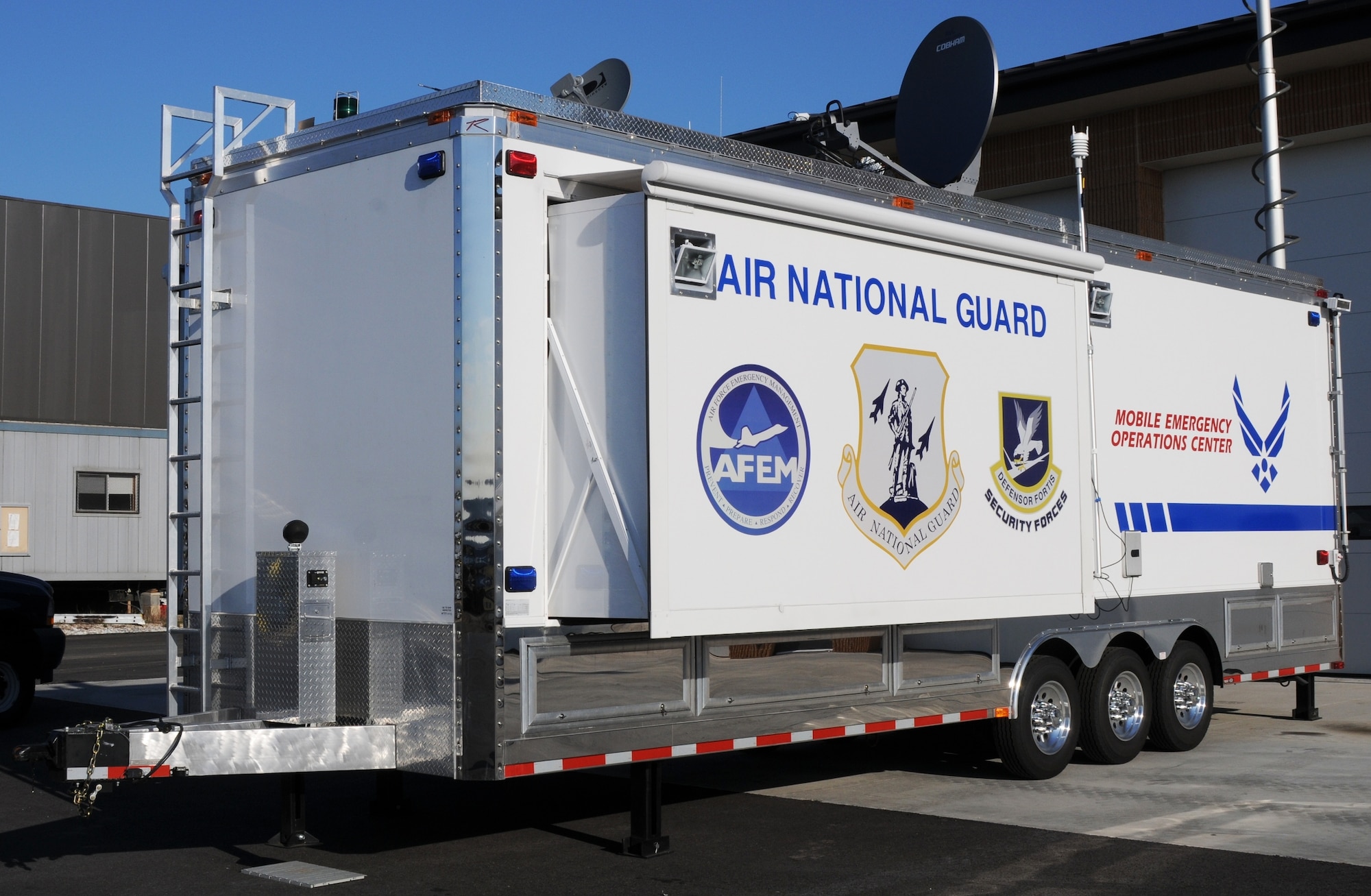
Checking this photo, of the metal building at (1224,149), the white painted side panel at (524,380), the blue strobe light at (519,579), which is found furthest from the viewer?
the metal building at (1224,149)

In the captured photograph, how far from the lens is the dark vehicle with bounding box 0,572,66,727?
12688 mm

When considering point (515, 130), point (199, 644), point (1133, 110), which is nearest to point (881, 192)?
point (515, 130)

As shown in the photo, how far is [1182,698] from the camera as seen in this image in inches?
412

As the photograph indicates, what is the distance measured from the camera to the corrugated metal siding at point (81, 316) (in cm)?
2716

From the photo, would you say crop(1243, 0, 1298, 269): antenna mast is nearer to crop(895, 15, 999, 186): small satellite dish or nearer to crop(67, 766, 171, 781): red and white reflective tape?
crop(895, 15, 999, 186): small satellite dish

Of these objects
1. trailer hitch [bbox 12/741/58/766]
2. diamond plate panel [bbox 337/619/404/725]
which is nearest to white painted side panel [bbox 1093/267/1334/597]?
diamond plate panel [bbox 337/619/404/725]

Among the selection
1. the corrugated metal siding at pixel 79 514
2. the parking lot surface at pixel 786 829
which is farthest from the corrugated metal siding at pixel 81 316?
the parking lot surface at pixel 786 829

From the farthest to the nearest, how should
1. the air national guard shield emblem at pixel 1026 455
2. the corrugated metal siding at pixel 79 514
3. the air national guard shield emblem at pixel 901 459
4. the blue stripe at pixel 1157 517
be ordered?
the corrugated metal siding at pixel 79 514, the blue stripe at pixel 1157 517, the air national guard shield emblem at pixel 1026 455, the air national guard shield emblem at pixel 901 459

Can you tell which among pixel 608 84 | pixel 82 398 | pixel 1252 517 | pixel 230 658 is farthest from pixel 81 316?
pixel 1252 517

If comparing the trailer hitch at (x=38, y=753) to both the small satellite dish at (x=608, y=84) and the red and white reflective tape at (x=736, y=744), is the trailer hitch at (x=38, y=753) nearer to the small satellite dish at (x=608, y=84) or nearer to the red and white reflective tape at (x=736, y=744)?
the red and white reflective tape at (x=736, y=744)

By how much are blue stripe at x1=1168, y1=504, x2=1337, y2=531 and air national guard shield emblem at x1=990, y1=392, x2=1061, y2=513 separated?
1737 mm

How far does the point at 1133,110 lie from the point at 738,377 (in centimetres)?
1250

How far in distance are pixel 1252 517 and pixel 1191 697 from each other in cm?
148

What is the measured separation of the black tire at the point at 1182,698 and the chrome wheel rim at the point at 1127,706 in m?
0.21
